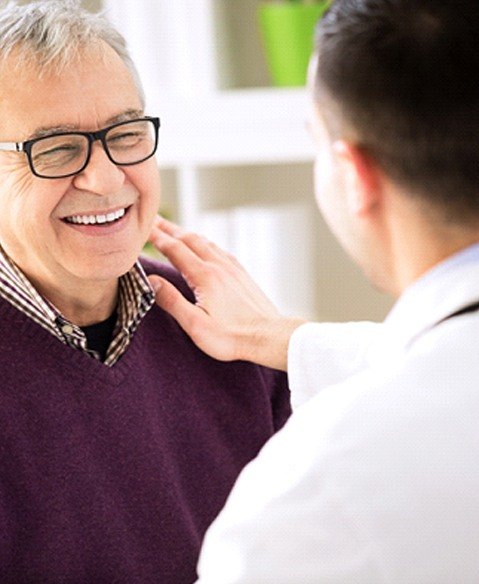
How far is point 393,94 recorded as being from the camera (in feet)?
3.53

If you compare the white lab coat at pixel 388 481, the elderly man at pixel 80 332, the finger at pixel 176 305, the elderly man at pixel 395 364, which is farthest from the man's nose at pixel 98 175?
the white lab coat at pixel 388 481

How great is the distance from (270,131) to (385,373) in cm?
173

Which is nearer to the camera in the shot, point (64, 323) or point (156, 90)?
point (64, 323)

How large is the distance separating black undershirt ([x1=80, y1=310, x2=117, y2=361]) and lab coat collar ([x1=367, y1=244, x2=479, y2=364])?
0.68 meters

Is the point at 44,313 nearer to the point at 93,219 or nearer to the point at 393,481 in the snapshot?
the point at 93,219

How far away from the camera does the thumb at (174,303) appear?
1.78 metres

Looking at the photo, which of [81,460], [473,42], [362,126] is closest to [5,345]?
[81,460]

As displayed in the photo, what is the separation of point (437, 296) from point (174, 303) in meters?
0.74

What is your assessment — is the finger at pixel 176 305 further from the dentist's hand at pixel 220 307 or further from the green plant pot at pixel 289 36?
the green plant pot at pixel 289 36

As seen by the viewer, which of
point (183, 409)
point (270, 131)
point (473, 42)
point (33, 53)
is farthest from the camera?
point (270, 131)

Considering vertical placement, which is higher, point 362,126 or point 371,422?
point 362,126

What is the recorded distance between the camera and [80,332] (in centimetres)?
168

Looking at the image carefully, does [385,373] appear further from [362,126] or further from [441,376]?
[362,126]

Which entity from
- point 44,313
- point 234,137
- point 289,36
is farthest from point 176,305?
point 289,36
